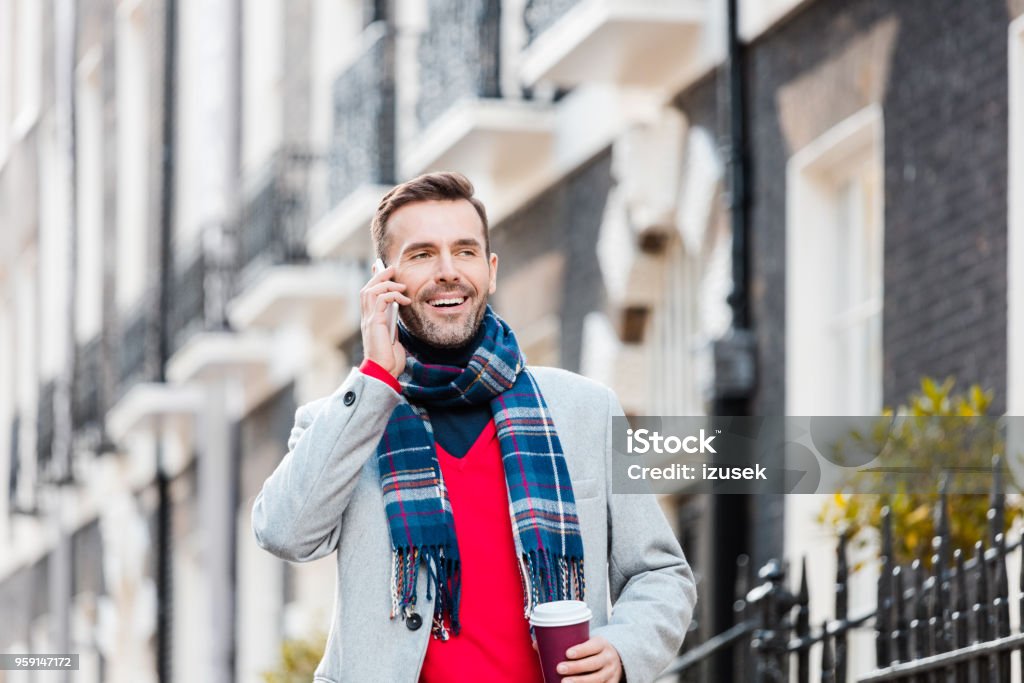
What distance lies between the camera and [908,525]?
6785 mm

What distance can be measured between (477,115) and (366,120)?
8.02ft

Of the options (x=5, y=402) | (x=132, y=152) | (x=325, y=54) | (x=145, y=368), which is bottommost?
A: (x=145, y=368)

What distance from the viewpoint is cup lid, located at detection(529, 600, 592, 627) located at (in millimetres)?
3746

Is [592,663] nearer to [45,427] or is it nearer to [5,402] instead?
[45,427]

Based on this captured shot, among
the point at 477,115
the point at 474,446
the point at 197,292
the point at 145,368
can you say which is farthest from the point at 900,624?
the point at 145,368

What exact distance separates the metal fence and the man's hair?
192 centimetres

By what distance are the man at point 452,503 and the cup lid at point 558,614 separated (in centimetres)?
10

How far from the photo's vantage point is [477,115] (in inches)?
489

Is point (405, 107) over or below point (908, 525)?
over

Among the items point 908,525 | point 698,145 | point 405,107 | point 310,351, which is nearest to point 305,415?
point 908,525

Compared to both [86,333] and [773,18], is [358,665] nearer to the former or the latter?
[773,18]

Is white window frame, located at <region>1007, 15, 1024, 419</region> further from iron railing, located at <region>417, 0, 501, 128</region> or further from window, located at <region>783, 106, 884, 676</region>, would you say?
iron railing, located at <region>417, 0, 501, 128</region>

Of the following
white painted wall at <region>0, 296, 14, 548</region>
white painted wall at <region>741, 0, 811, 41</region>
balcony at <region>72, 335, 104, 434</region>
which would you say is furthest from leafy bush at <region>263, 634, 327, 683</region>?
white painted wall at <region>0, 296, 14, 548</region>

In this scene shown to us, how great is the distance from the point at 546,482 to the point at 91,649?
2019 cm
